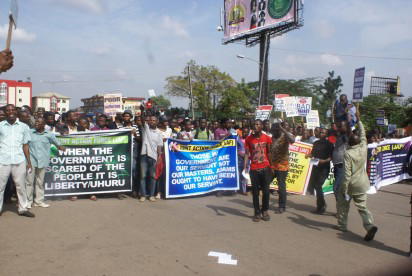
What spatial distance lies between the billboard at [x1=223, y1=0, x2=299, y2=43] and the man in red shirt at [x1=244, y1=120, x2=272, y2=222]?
26682 mm

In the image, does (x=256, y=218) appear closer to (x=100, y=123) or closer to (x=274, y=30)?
(x=100, y=123)

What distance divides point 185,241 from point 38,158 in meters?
3.29

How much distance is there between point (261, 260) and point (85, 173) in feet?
14.5

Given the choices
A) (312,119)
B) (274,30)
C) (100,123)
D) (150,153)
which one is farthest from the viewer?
(274,30)

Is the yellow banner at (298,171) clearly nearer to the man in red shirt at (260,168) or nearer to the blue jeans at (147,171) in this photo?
the man in red shirt at (260,168)

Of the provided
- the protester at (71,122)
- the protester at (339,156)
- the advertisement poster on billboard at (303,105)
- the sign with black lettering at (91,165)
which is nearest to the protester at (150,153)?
the sign with black lettering at (91,165)

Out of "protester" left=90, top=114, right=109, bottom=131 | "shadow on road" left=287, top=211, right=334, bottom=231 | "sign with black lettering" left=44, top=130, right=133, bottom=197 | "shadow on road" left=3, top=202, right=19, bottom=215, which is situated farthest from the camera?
"protester" left=90, top=114, right=109, bottom=131

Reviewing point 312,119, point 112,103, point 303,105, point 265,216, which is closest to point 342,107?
point 265,216

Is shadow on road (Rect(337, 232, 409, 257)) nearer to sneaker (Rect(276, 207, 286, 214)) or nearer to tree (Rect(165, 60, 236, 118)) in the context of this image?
sneaker (Rect(276, 207, 286, 214))

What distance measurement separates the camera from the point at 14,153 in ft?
17.8

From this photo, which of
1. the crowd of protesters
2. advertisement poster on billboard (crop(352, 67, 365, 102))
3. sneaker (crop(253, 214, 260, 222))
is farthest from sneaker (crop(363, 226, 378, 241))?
advertisement poster on billboard (crop(352, 67, 365, 102))

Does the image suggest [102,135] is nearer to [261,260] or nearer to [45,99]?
[261,260]

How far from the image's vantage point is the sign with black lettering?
22.6 feet

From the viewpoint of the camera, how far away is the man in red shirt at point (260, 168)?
5805 millimetres
